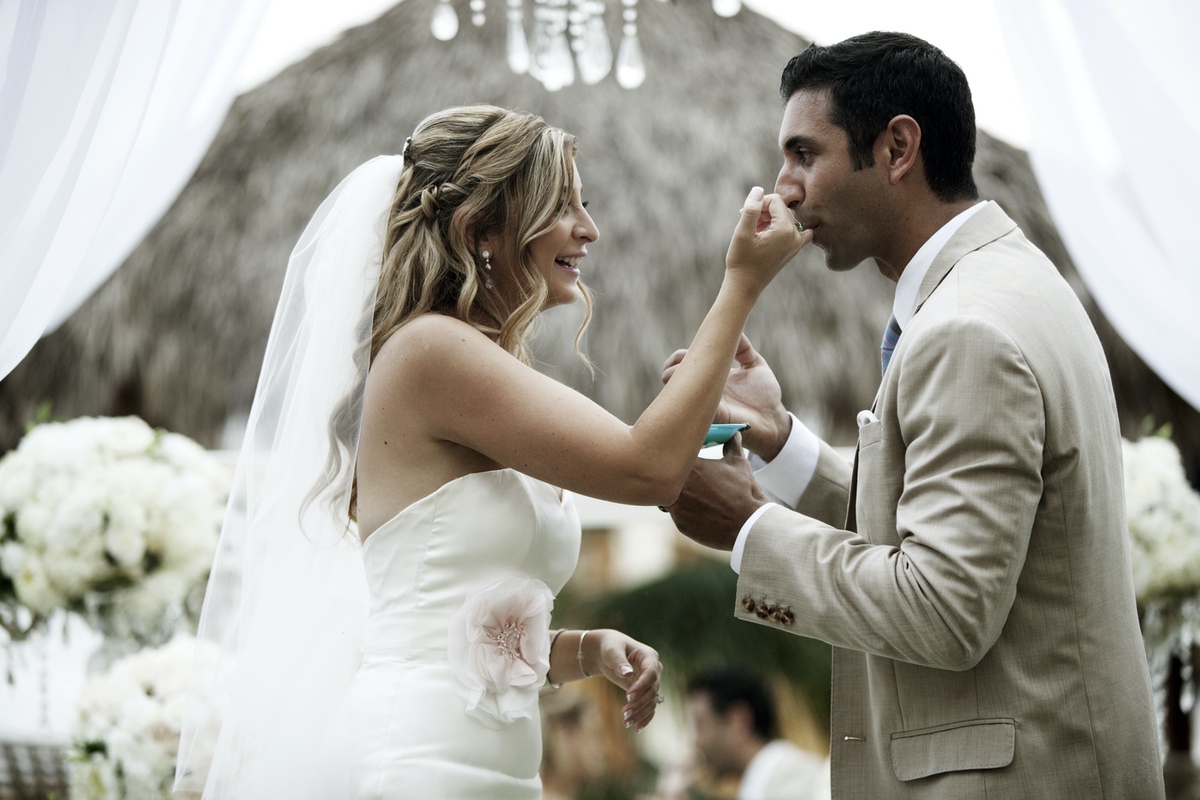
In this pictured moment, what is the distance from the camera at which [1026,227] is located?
538cm

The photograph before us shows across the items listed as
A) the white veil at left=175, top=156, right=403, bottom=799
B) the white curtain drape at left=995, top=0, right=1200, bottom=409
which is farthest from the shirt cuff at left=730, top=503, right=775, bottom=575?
the white curtain drape at left=995, top=0, right=1200, bottom=409

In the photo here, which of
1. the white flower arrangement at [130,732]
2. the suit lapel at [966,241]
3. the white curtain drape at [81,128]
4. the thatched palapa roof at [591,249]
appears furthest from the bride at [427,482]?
the thatched palapa roof at [591,249]

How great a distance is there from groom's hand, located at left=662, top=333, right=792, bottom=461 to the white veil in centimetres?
74

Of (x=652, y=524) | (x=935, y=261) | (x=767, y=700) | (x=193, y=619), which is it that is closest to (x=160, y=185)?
(x=193, y=619)

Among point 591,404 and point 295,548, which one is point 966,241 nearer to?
point 591,404

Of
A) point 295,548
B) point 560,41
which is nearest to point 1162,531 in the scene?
point 560,41

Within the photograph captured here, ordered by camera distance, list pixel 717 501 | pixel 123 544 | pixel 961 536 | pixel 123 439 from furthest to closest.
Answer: pixel 123 439 < pixel 123 544 < pixel 717 501 < pixel 961 536

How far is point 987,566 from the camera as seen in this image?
1.58 m

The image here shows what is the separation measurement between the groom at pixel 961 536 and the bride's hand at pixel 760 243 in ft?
0.70

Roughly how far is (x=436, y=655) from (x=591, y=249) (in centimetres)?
353

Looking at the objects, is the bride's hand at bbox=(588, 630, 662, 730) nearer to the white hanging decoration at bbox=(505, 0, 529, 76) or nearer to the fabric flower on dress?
the fabric flower on dress

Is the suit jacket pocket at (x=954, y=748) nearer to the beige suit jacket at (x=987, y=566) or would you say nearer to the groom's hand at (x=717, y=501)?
the beige suit jacket at (x=987, y=566)

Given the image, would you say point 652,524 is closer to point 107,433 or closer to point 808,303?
point 808,303

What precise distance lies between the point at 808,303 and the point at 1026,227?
1188 mm
